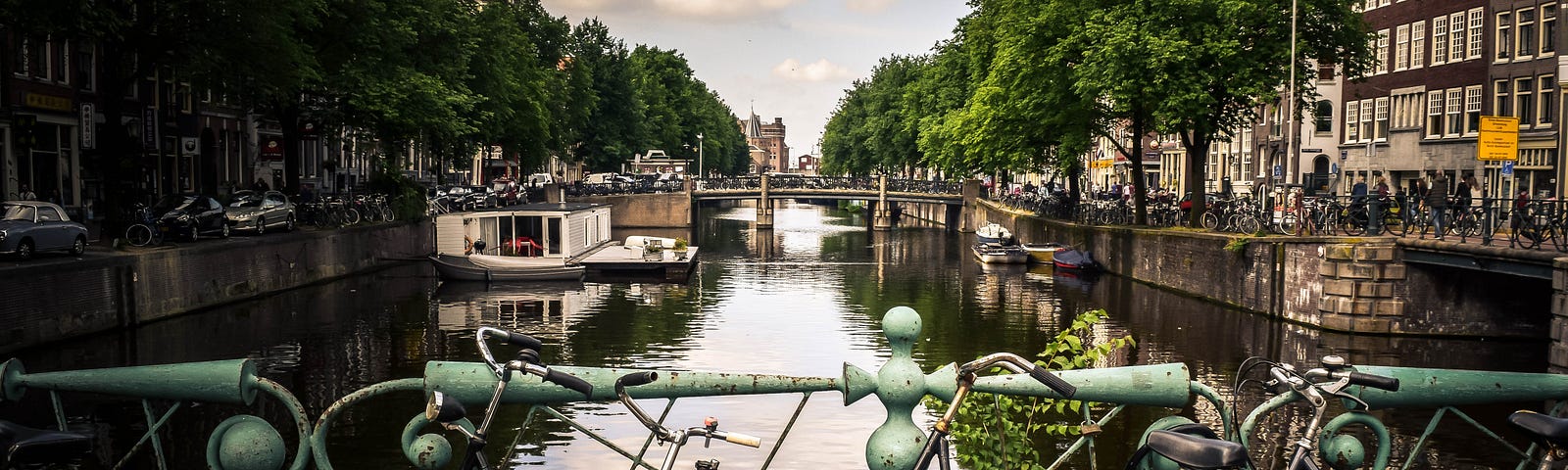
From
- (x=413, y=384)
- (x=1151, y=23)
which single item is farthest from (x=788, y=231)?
(x=413, y=384)

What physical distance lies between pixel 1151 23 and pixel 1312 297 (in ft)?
37.8

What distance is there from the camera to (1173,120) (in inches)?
1596

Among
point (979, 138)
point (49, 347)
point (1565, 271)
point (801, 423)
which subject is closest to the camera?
point (801, 423)

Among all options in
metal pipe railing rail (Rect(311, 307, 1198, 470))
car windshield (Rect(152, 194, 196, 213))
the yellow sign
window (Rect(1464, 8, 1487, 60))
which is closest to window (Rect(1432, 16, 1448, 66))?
window (Rect(1464, 8, 1487, 60))

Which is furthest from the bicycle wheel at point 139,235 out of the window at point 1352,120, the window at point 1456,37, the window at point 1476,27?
the window at point 1352,120

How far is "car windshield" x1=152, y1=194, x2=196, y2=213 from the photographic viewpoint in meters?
37.0

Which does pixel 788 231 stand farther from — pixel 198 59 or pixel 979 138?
pixel 198 59

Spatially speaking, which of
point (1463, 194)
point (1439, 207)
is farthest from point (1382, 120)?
point (1439, 207)

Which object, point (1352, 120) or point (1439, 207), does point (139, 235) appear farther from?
point (1352, 120)

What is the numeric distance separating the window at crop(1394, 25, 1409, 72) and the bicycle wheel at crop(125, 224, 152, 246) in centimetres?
4426

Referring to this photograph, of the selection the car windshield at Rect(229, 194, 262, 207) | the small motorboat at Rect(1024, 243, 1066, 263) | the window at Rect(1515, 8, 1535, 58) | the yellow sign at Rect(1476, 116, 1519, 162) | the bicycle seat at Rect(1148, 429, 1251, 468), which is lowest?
the small motorboat at Rect(1024, 243, 1066, 263)

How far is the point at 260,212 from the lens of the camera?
4038 cm

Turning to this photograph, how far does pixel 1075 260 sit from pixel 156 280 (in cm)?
3176

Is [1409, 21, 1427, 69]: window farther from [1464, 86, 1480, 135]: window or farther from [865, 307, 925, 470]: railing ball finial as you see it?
[865, 307, 925, 470]: railing ball finial
